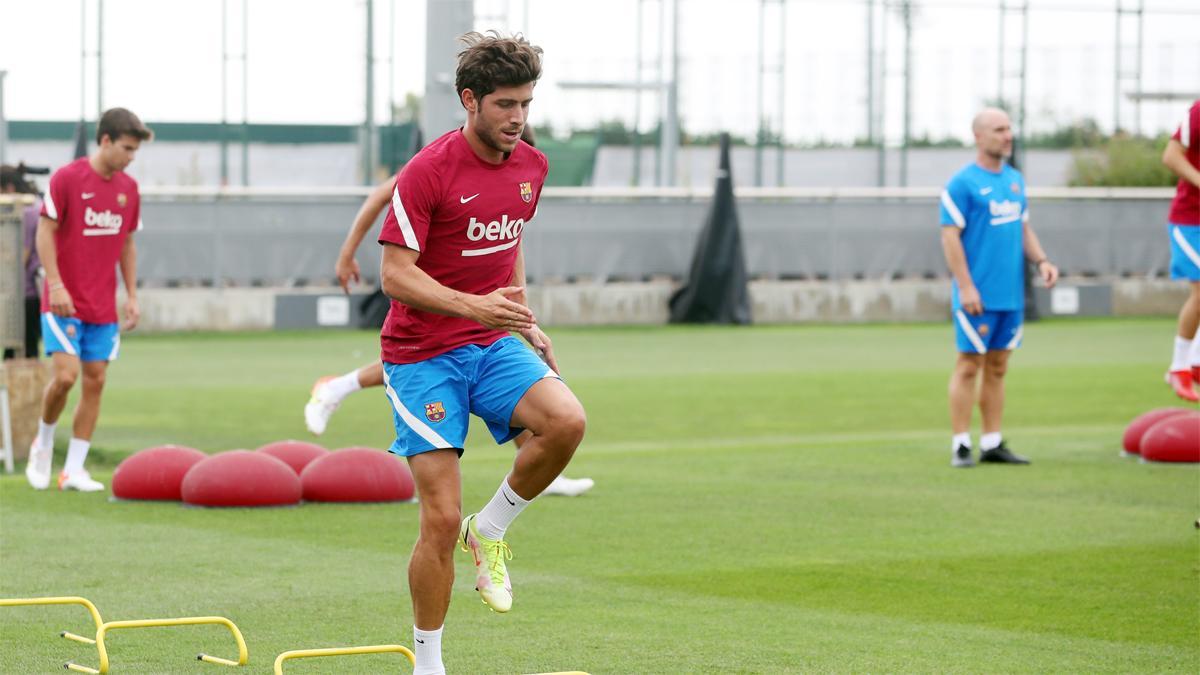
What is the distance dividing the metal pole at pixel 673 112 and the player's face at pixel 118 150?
26813 millimetres

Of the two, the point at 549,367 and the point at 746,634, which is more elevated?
the point at 549,367

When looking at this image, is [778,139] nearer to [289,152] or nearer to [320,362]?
[289,152]

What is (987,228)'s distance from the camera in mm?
12188

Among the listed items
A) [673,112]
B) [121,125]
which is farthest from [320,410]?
[673,112]

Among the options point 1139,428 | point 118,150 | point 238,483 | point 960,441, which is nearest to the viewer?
point 238,483

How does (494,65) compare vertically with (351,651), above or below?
above

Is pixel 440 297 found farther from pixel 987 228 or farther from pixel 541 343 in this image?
pixel 987 228

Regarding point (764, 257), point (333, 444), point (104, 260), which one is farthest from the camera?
point (764, 257)

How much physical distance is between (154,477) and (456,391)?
15.5 feet

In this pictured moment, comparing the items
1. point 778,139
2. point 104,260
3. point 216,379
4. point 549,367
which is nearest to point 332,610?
point 549,367

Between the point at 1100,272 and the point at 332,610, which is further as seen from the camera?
the point at 1100,272

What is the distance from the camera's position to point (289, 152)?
3506 centimetres

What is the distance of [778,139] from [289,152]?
1081 cm

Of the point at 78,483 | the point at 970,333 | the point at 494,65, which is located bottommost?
the point at 78,483
